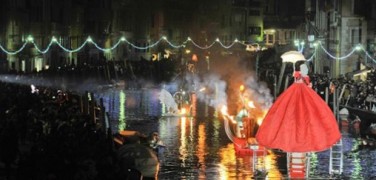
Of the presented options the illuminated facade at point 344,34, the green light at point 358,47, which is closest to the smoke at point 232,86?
the illuminated facade at point 344,34

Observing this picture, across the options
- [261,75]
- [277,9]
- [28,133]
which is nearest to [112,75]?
[261,75]

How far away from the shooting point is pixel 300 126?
56.7 feet

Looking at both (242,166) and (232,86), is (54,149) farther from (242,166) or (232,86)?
(232,86)

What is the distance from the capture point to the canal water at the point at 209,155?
20.4 m

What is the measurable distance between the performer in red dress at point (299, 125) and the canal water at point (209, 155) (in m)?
2.45

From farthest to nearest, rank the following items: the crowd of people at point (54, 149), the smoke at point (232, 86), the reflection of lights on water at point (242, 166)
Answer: the smoke at point (232, 86) < the reflection of lights on water at point (242, 166) < the crowd of people at point (54, 149)

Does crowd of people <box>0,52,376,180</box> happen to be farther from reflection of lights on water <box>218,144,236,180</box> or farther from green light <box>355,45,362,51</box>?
green light <box>355,45,362,51</box>

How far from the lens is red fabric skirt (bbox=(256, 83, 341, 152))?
17.3 meters

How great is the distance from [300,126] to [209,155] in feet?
22.1

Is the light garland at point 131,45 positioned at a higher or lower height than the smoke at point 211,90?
higher

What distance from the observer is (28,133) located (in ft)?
65.1

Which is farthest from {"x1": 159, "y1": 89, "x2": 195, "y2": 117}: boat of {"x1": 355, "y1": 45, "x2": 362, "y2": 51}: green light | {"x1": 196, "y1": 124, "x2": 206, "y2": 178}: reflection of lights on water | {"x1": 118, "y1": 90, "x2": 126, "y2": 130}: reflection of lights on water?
{"x1": 355, "y1": 45, "x2": 362, "y2": 51}: green light

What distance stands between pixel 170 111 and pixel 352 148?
1273 cm

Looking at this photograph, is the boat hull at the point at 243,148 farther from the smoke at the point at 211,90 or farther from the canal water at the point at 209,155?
the smoke at the point at 211,90
